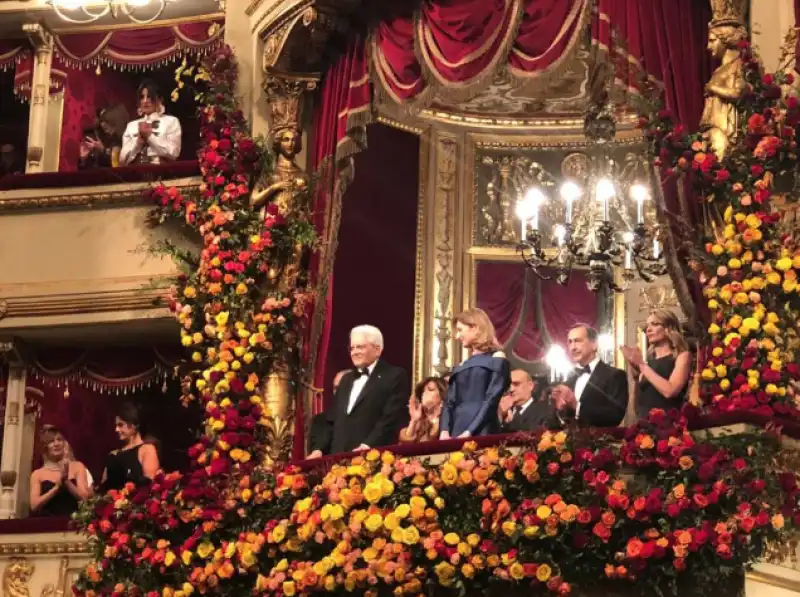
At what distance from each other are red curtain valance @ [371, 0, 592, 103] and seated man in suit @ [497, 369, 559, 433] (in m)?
1.96

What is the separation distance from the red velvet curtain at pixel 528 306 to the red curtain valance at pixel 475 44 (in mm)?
2372

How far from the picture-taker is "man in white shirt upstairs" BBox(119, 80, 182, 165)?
1186 centimetres

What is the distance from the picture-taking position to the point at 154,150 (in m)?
11.9

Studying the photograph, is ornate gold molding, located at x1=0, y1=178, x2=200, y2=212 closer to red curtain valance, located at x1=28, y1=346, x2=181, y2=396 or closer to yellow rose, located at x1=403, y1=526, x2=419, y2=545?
red curtain valance, located at x1=28, y1=346, x2=181, y2=396

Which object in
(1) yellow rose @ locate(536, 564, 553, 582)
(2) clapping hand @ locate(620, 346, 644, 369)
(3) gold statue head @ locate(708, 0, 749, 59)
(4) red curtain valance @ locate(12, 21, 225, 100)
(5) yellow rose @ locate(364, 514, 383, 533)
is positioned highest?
(4) red curtain valance @ locate(12, 21, 225, 100)

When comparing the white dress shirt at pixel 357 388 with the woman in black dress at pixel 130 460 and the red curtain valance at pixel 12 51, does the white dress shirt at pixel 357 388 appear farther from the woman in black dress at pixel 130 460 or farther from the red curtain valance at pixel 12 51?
the red curtain valance at pixel 12 51

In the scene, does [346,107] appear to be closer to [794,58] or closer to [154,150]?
[154,150]

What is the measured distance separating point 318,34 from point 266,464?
2880 mm

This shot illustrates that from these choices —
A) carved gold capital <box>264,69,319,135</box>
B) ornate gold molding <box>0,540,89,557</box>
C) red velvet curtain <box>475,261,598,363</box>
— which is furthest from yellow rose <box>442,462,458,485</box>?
red velvet curtain <box>475,261,598,363</box>

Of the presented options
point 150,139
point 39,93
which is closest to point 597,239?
point 150,139

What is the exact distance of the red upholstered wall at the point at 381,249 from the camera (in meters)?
11.0

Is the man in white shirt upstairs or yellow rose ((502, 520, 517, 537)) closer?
yellow rose ((502, 520, 517, 537))

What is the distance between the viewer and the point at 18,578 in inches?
432

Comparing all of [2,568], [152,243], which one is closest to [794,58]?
[152,243]
